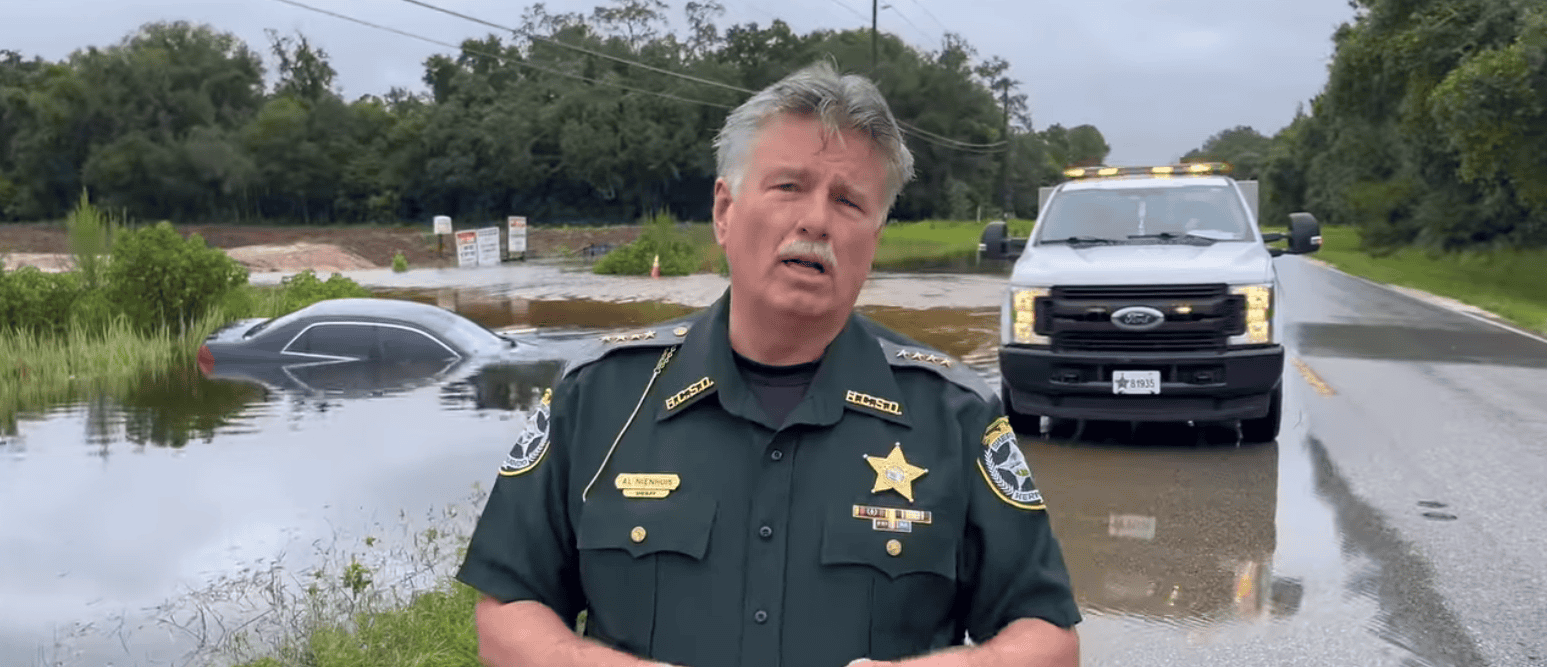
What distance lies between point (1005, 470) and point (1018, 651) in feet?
0.87

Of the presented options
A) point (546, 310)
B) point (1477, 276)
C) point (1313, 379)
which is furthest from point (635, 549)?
point (1477, 276)

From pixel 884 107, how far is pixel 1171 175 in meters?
9.85

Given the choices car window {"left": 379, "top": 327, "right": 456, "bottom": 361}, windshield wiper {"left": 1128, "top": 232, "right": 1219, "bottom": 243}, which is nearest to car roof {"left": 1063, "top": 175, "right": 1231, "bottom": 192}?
windshield wiper {"left": 1128, "top": 232, "right": 1219, "bottom": 243}

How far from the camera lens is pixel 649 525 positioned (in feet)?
6.46

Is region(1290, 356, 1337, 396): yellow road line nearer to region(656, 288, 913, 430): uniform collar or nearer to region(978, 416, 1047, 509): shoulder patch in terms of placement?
region(978, 416, 1047, 509): shoulder patch

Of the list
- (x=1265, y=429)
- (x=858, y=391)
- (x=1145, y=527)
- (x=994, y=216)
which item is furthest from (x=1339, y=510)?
(x=994, y=216)

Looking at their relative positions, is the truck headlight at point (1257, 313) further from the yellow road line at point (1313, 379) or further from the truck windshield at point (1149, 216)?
the yellow road line at point (1313, 379)

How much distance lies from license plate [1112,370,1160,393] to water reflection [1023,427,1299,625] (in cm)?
50

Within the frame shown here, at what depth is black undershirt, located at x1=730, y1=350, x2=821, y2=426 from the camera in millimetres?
2055

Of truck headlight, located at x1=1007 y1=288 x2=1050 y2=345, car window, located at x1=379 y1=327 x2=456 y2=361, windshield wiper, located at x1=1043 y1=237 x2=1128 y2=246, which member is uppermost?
windshield wiper, located at x1=1043 y1=237 x2=1128 y2=246

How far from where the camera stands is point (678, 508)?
1.97 metres

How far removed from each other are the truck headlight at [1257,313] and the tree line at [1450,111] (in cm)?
1727

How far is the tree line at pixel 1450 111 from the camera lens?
23.9 meters

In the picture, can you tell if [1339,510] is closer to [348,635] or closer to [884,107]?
[348,635]
